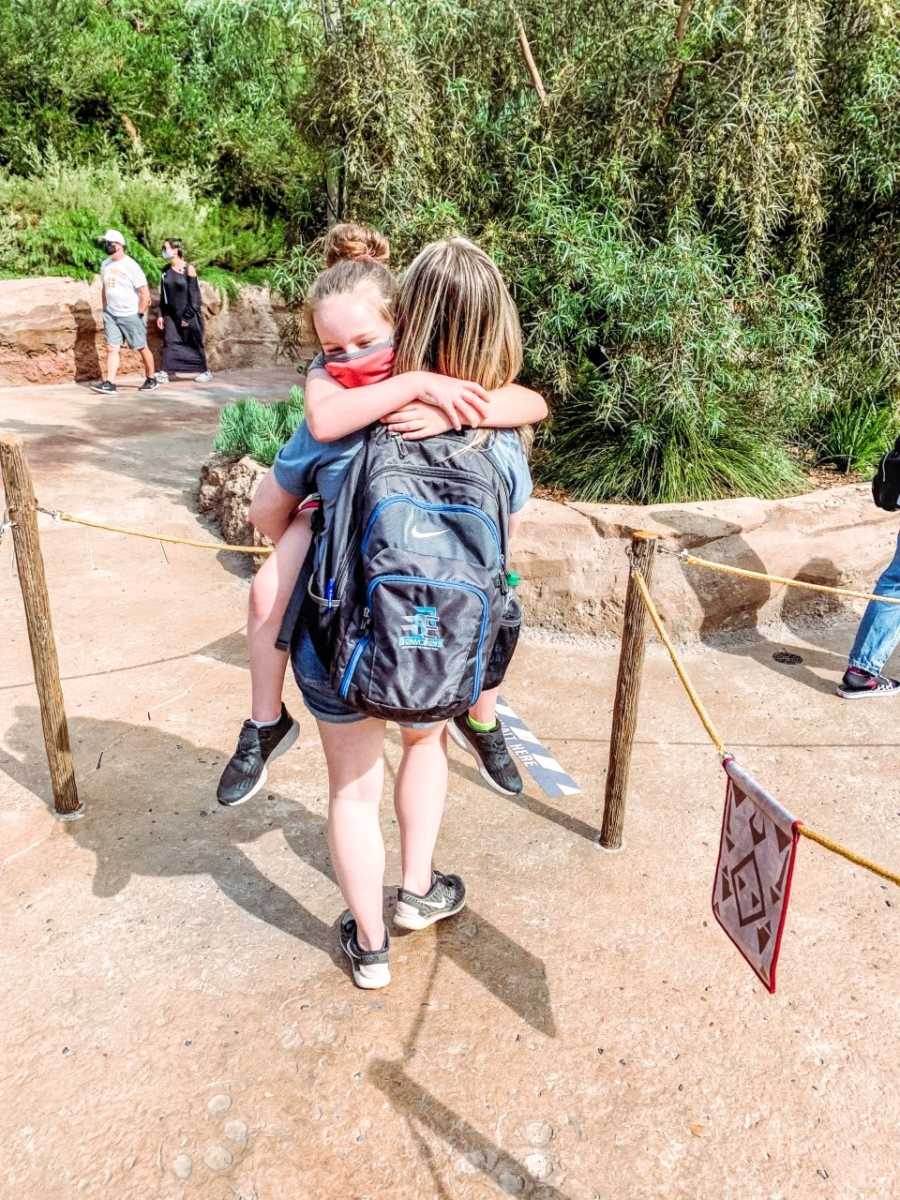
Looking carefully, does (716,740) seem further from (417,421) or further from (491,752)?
(417,421)

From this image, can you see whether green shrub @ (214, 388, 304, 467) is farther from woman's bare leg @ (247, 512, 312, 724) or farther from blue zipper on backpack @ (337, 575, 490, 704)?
blue zipper on backpack @ (337, 575, 490, 704)

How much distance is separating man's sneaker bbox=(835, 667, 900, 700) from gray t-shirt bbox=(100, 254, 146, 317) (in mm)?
8090

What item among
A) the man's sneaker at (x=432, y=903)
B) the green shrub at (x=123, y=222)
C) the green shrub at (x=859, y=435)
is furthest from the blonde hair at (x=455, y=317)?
the green shrub at (x=123, y=222)

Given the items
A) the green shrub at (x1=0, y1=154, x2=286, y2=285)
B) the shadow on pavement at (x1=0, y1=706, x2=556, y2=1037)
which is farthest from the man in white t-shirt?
the shadow on pavement at (x1=0, y1=706, x2=556, y2=1037)

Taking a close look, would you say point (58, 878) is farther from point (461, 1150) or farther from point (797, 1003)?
point (797, 1003)

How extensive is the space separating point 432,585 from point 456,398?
1.26ft

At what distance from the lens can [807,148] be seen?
17.1ft

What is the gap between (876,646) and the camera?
13.7 ft

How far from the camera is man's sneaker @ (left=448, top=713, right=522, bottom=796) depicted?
267cm

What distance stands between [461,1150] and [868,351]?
16.7 ft

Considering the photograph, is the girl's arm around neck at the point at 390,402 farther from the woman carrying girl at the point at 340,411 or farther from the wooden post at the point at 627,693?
the wooden post at the point at 627,693

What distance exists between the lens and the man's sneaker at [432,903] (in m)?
2.50

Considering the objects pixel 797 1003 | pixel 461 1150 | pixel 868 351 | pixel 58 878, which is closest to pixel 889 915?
pixel 797 1003

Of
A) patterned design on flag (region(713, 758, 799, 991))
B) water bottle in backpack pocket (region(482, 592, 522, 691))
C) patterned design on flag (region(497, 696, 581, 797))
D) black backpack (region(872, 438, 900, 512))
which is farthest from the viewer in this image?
black backpack (region(872, 438, 900, 512))
